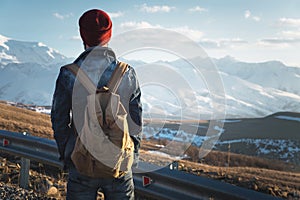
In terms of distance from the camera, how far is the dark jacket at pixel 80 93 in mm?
2525

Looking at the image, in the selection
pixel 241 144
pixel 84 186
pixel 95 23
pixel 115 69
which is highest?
pixel 95 23

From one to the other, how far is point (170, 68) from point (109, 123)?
4.65 ft

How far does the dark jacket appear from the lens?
2.53 metres

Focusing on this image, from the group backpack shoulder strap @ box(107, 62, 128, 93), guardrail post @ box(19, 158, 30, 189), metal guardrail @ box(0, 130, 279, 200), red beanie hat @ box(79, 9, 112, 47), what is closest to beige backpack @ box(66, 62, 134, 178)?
backpack shoulder strap @ box(107, 62, 128, 93)

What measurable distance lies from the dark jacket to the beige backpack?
0.05 m

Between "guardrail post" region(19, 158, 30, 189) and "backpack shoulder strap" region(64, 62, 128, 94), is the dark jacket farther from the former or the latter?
"guardrail post" region(19, 158, 30, 189)

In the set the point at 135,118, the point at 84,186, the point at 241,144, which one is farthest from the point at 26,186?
the point at 241,144

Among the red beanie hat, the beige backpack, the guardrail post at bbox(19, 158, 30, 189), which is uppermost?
the red beanie hat

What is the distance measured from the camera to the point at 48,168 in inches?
271

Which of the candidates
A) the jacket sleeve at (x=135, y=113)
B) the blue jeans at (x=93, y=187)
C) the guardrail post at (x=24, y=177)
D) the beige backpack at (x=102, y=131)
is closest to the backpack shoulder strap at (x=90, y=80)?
the beige backpack at (x=102, y=131)

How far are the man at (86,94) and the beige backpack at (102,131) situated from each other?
0.05m

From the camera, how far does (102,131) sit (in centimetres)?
248

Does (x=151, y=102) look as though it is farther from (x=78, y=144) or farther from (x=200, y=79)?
(x=78, y=144)

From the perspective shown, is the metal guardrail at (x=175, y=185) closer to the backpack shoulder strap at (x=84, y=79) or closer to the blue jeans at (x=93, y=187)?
the blue jeans at (x=93, y=187)
